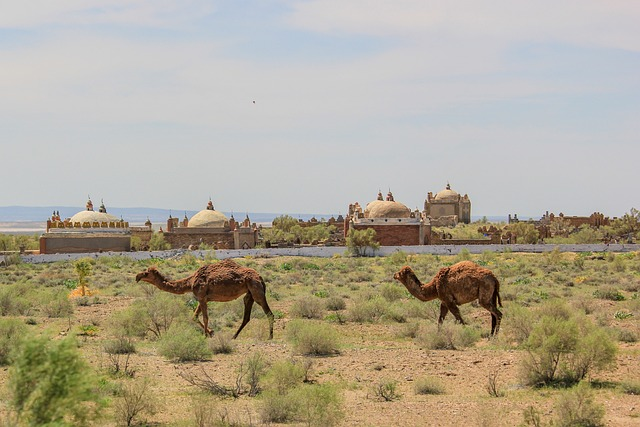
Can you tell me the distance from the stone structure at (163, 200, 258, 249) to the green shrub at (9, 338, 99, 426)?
5982cm

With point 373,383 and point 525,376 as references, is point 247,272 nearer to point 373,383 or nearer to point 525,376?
point 373,383

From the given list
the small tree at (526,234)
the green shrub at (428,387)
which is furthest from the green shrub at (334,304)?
the small tree at (526,234)

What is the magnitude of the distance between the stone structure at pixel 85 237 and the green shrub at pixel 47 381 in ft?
184

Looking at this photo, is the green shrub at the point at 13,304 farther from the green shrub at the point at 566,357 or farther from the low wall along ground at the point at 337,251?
the low wall along ground at the point at 337,251

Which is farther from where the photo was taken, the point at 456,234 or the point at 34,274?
the point at 456,234

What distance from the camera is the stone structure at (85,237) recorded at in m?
63.0

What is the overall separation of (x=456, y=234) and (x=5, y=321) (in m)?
67.8


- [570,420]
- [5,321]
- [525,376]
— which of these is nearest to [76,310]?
[5,321]

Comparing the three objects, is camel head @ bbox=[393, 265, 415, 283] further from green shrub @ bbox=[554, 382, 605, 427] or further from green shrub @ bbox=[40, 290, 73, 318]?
green shrub @ bbox=[40, 290, 73, 318]

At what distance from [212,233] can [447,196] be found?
40.9 metres

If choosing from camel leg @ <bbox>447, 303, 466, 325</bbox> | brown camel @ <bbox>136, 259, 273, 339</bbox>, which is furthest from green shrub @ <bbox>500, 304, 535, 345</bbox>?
brown camel @ <bbox>136, 259, 273, 339</bbox>

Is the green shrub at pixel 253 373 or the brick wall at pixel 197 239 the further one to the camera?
the brick wall at pixel 197 239

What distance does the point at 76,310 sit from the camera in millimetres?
24391

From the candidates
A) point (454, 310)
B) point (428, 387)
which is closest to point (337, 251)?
point (454, 310)
